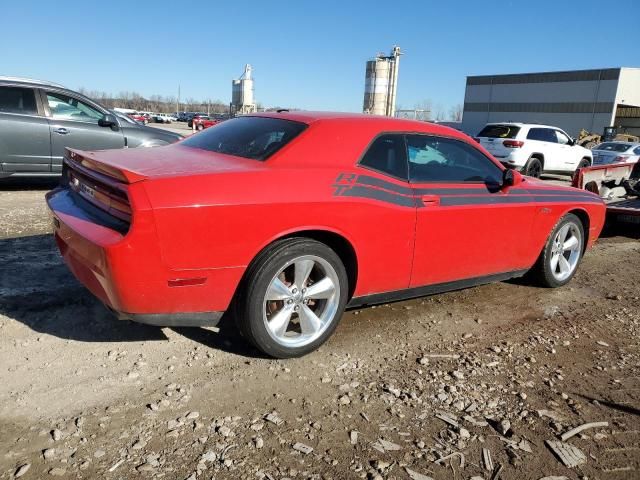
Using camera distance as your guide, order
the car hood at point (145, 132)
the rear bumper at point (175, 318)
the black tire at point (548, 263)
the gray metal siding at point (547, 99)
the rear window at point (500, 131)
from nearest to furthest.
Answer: the rear bumper at point (175, 318)
the black tire at point (548, 263)
the car hood at point (145, 132)
the rear window at point (500, 131)
the gray metal siding at point (547, 99)

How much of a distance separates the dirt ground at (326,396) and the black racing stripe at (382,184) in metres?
1.02

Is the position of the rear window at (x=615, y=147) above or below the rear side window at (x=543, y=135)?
below

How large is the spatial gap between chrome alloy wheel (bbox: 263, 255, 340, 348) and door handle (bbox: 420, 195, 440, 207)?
2.87 feet

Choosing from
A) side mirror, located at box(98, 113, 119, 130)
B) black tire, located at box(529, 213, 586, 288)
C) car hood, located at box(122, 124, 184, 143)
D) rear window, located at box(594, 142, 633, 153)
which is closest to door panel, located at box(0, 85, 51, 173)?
side mirror, located at box(98, 113, 119, 130)

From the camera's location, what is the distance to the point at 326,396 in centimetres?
288

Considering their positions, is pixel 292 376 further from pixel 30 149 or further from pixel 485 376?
pixel 30 149

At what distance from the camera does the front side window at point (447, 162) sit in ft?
12.5

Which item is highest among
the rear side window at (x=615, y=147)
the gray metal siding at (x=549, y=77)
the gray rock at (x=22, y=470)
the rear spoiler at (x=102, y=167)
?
the gray metal siding at (x=549, y=77)

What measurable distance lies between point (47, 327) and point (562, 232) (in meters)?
4.35

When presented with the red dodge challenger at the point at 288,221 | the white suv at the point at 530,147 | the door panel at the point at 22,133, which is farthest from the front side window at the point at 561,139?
the door panel at the point at 22,133

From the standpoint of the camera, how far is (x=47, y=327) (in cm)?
350

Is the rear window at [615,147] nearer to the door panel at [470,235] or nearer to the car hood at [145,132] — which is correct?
the car hood at [145,132]

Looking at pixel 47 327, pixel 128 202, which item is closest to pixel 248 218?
pixel 128 202

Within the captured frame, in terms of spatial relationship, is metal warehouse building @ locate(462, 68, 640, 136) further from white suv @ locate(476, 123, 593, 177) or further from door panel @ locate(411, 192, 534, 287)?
door panel @ locate(411, 192, 534, 287)
